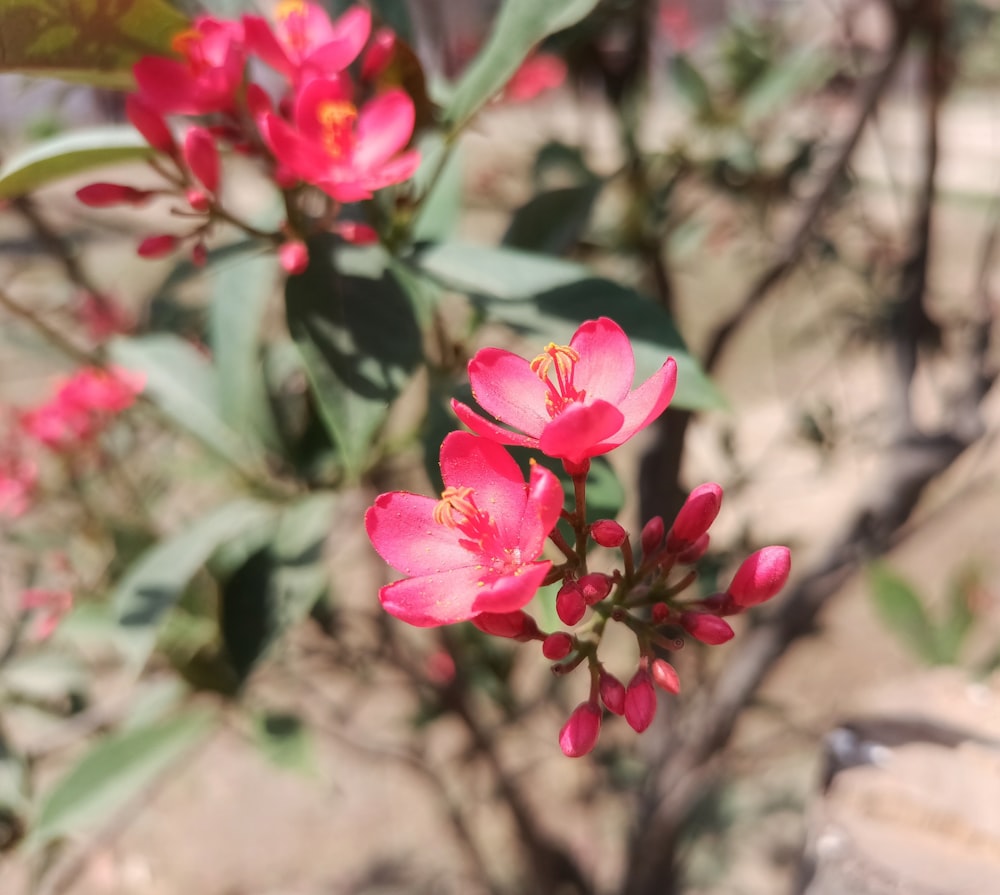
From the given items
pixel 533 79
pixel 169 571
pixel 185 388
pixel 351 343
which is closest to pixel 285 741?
pixel 169 571

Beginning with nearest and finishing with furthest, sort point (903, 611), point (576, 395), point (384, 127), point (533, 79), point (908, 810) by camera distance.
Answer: point (576, 395) → point (384, 127) → point (908, 810) → point (903, 611) → point (533, 79)

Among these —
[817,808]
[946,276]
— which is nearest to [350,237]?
[817,808]

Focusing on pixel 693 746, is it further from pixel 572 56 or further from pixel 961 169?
pixel 961 169

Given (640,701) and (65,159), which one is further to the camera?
(65,159)

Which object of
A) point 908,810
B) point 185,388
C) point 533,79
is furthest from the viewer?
point 533,79

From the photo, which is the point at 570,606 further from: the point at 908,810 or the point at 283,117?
the point at 908,810

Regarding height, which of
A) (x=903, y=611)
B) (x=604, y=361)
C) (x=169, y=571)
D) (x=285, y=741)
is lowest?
(x=903, y=611)

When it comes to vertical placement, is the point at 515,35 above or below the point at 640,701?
above
